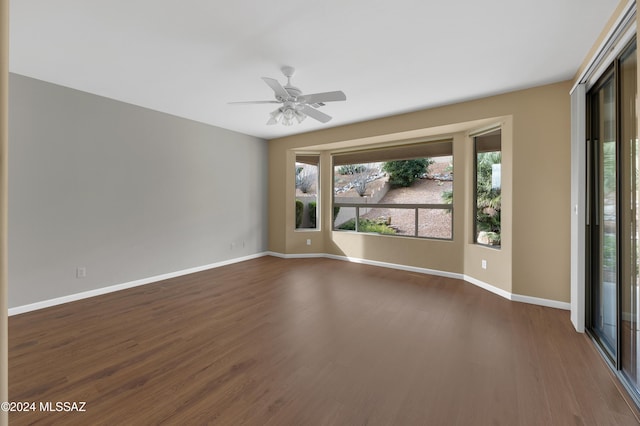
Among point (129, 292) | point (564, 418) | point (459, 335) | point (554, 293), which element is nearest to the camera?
point (564, 418)

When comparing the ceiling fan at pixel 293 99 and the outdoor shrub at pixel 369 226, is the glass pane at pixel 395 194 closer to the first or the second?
the outdoor shrub at pixel 369 226

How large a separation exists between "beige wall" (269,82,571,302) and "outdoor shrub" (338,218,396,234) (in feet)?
0.79

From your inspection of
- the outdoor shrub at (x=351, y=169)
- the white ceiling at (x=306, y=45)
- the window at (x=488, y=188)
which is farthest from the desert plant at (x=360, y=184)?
the white ceiling at (x=306, y=45)

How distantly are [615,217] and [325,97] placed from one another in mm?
2555

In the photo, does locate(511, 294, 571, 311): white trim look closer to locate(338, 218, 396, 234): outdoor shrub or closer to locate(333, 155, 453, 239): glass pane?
locate(333, 155, 453, 239): glass pane

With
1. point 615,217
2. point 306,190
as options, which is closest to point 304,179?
point 306,190

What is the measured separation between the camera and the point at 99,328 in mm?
2627

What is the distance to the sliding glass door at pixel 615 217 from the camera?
181 cm

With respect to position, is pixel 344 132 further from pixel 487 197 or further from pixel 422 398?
A: pixel 422 398

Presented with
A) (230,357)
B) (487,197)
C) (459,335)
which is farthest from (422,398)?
(487,197)

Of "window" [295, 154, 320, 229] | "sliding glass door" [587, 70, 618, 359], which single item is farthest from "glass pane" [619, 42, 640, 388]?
"window" [295, 154, 320, 229]

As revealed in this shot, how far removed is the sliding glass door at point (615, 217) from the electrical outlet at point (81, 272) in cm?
516

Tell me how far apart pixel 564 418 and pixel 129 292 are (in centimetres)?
445

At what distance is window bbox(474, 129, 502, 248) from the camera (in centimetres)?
376
